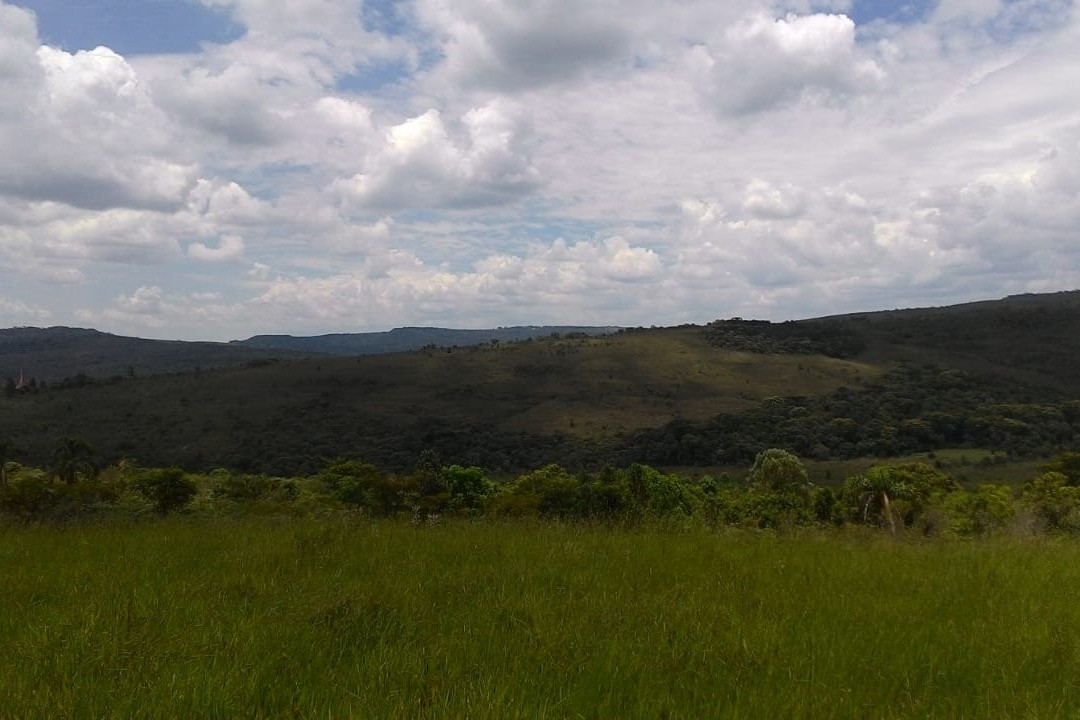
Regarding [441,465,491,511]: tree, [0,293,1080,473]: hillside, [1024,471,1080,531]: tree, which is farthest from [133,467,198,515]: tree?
[0,293,1080,473]: hillside

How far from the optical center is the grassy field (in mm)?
3090

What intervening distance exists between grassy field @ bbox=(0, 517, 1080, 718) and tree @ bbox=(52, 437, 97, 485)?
13.1 meters

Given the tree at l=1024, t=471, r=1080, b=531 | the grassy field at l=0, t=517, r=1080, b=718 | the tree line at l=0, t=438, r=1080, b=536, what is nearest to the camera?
the grassy field at l=0, t=517, r=1080, b=718

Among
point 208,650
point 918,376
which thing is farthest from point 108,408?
point 918,376

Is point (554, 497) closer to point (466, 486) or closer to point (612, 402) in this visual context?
point (466, 486)

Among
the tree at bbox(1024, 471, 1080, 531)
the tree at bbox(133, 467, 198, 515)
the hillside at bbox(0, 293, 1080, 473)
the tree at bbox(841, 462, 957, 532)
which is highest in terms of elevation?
the tree at bbox(133, 467, 198, 515)

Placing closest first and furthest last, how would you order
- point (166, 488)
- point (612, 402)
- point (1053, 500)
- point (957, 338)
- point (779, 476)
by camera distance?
point (166, 488)
point (1053, 500)
point (779, 476)
point (612, 402)
point (957, 338)

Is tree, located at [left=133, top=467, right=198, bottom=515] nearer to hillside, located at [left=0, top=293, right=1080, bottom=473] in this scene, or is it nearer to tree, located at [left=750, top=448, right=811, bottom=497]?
tree, located at [left=750, top=448, right=811, bottom=497]

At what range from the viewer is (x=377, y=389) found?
342ft

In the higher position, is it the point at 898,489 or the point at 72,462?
the point at 72,462

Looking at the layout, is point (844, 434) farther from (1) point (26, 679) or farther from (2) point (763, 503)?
(1) point (26, 679)

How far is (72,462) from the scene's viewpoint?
1934 centimetres

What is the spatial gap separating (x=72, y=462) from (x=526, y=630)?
20.4 metres

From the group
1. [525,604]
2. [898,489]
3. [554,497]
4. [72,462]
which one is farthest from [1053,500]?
[72,462]
